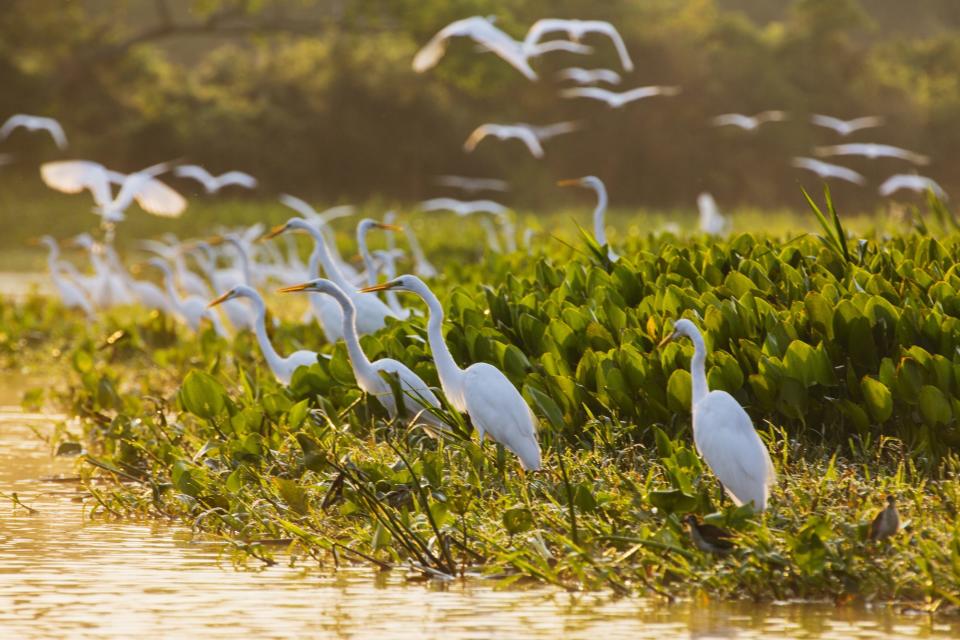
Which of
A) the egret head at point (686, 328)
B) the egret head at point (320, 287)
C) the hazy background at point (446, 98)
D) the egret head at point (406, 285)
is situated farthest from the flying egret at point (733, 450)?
the hazy background at point (446, 98)

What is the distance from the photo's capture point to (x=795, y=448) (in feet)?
20.9

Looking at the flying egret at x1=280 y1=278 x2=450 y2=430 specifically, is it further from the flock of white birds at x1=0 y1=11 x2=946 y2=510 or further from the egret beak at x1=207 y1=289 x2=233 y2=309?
the egret beak at x1=207 y1=289 x2=233 y2=309

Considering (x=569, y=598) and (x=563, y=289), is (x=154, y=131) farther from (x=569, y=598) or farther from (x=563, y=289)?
(x=569, y=598)

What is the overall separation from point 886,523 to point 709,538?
58cm

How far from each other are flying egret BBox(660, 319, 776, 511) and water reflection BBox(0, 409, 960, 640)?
0.48 metres

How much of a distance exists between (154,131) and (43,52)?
11.9 ft

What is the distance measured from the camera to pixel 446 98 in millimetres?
38531

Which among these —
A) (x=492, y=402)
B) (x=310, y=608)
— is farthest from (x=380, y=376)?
(x=310, y=608)

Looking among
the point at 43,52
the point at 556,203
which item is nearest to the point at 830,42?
the point at 556,203

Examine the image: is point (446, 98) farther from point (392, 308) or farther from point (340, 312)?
point (340, 312)

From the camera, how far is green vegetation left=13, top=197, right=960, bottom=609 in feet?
17.4

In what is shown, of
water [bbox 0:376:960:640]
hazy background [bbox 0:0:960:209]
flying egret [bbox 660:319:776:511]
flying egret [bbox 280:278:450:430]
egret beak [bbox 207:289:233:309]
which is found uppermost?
hazy background [bbox 0:0:960:209]

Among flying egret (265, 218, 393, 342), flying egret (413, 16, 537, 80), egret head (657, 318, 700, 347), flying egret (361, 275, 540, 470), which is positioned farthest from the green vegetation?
flying egret (413, 16, 537, 80)

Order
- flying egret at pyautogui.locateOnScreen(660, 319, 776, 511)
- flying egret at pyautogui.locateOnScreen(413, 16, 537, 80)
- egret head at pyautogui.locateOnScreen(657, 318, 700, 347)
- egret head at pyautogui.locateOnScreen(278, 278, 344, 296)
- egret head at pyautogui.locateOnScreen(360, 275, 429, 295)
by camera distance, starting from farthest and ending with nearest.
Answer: flying egret at pyautogui.locateOnScreen(413, 16, 537, 80) < egret head at pyautogui.locateOnScreen(278, 278, 344, 296) < egret head at pyautogui.locateOnScreen(360, 275, 429, 295) < egret head at pyautogui.locateOnScreen(657, 318, 700, 347) < flying egret at pyautogui.locateOnScreen(660, 319, 776, 511)
